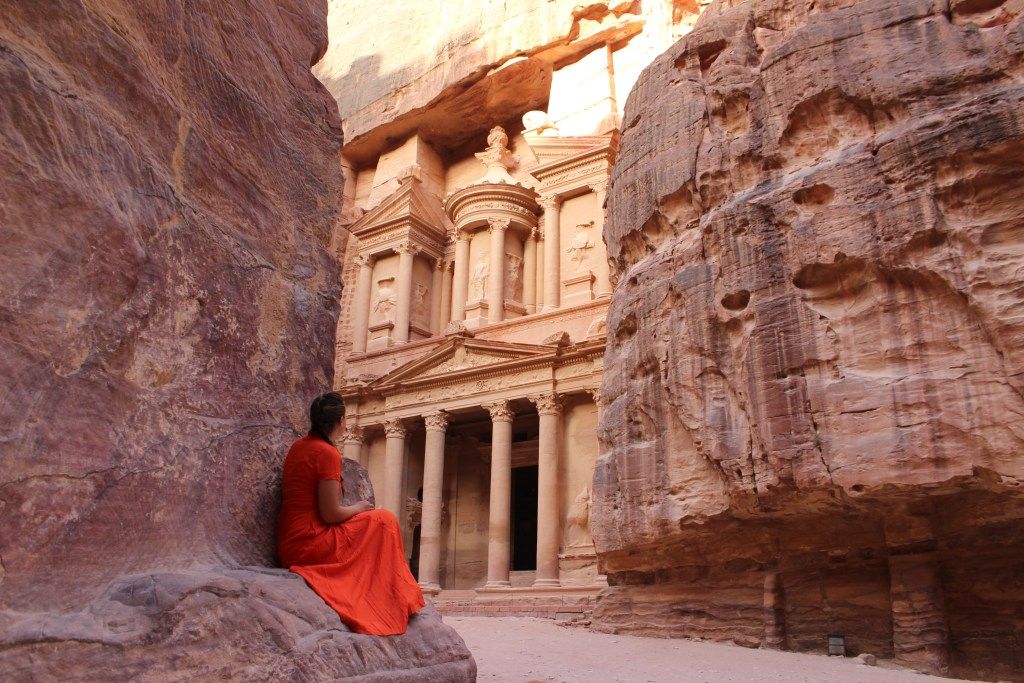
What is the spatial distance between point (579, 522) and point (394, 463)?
647 centimetres

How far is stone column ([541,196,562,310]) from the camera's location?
25.9 m

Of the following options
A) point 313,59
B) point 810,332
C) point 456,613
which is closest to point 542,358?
point 456,613

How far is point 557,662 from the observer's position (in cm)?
700

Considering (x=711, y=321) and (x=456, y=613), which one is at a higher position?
(x=711, y=321)

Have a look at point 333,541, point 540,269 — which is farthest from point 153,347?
point 540,269

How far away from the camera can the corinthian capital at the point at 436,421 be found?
2308 cm

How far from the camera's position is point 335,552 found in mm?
3389

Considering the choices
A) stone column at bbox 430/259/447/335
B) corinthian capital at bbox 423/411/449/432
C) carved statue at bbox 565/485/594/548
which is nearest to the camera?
carved statue at bbox 565/485/594/548

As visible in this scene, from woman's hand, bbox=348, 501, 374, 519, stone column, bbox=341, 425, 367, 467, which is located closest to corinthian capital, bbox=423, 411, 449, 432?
stone column, bbox=341, 425, 367, 467

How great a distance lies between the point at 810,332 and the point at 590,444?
1387cm

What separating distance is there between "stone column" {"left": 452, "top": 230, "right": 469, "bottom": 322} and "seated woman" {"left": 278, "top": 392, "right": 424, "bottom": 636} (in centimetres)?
2465

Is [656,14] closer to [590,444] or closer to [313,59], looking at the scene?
[590,444]

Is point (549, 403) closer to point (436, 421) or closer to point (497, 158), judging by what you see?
point (436, 421)

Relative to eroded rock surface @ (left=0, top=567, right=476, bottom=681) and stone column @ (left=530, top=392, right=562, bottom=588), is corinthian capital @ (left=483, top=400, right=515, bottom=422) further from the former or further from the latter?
eroded rock surface @ (left=0, top=567, right=476, bottom=681)
